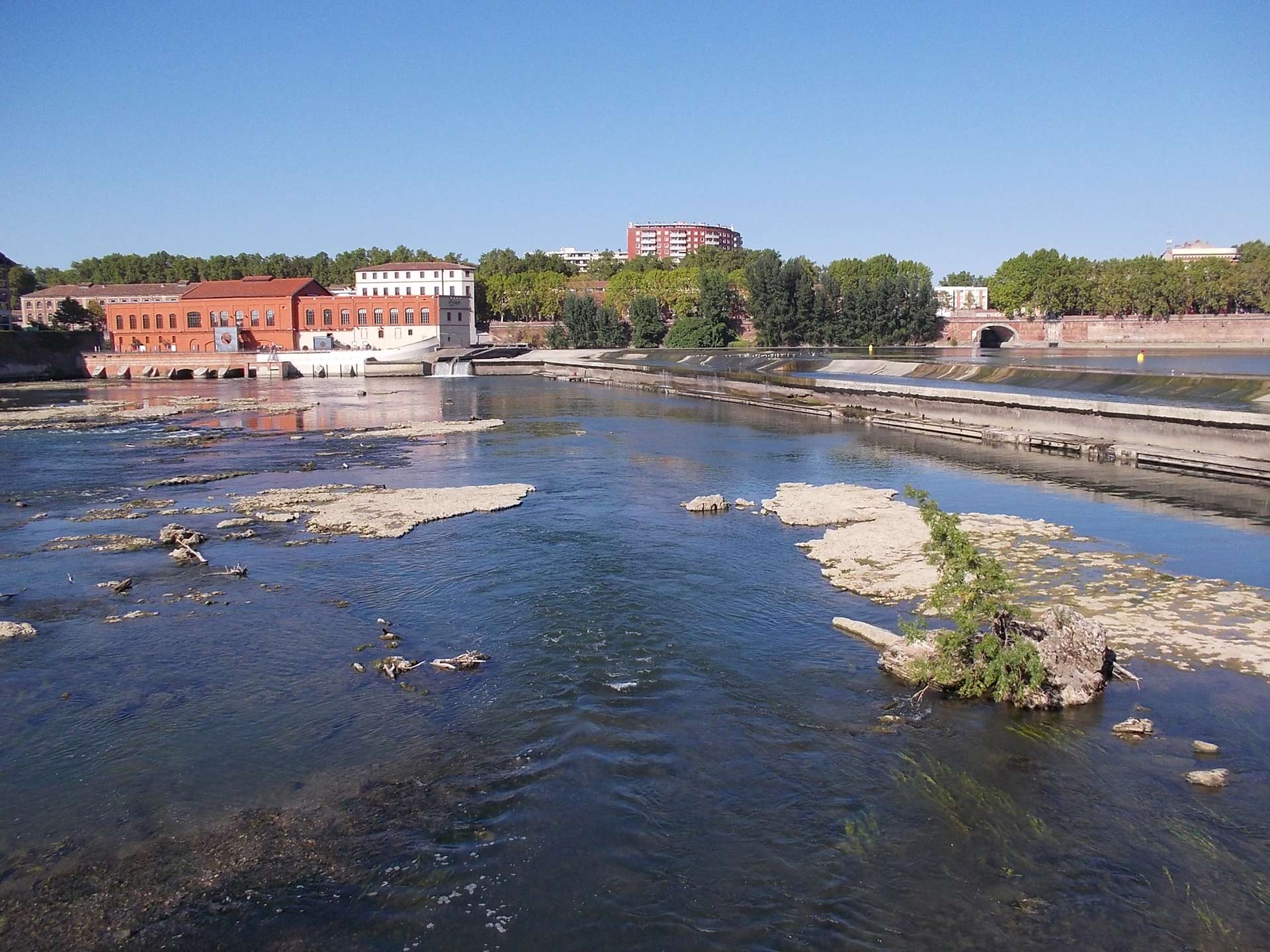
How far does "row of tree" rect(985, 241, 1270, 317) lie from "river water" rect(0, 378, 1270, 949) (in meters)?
108

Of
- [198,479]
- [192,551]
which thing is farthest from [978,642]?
[198,479]

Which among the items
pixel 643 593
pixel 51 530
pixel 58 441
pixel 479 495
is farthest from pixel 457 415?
pixel 643 593

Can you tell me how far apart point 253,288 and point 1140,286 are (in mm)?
108501

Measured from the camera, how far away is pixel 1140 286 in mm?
114000

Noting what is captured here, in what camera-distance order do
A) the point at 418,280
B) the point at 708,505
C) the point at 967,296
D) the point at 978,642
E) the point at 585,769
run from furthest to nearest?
the point at 967,296 < the point at 418,280 < the point at 708,505 < the point at 978,642 < the point at 585,769

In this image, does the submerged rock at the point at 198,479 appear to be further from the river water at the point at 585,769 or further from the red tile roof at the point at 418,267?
the red tile roof at the point at 418,267

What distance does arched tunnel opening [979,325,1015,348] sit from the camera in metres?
120

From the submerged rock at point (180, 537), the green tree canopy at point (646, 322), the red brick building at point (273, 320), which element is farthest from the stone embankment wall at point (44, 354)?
the submerged rock at point (180, 537)

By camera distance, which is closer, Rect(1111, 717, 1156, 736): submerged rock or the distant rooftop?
Rect(1111, 717, 1156, 736): submerged rock

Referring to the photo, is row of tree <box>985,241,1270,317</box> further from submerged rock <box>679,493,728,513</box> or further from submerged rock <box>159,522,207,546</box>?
submerged rock <box>159,522,207,546</box>

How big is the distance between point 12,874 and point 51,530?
17074 mm

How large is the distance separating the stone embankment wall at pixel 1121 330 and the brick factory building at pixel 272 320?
64.4 m

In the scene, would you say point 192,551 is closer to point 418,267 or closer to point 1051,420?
point 1051,420

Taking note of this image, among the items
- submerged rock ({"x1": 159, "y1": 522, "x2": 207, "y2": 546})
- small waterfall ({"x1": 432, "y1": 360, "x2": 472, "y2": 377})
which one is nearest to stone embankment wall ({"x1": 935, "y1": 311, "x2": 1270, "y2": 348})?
small waterfall ({"x1": 432, "y1": 360, "x2": 472, "y2": 377})
